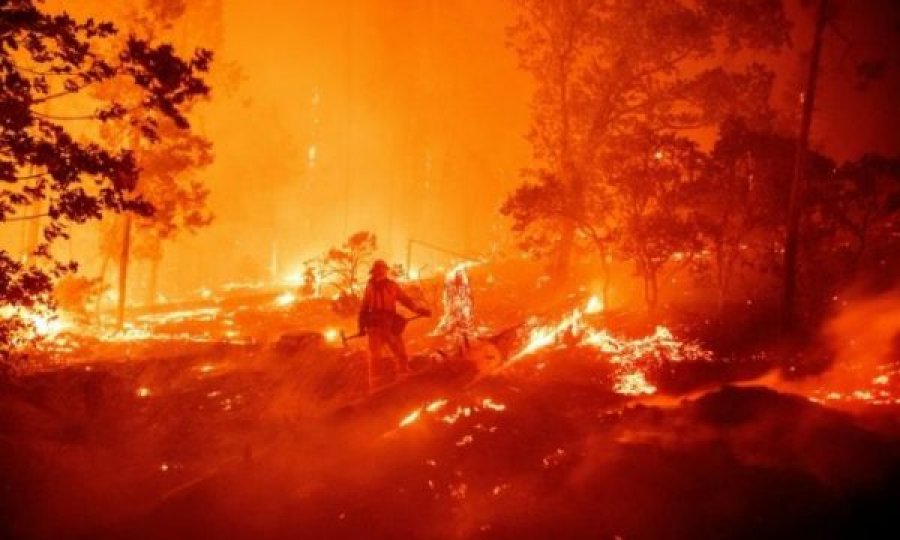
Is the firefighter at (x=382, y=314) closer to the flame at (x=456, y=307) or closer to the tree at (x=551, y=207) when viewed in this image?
the flame at (x=456, y=307)

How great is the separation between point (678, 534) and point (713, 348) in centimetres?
1025

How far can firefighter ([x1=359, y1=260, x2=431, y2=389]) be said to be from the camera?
11.0 metres

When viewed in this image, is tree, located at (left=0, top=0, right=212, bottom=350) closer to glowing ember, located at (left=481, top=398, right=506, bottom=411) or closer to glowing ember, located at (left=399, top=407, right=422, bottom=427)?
glowing ember, located at (left=399, top=407, right=422, bottom=427)

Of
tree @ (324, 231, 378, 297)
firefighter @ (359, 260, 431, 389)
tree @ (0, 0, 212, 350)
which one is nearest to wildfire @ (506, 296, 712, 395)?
firefighter @ (359, 260, 431, 389)

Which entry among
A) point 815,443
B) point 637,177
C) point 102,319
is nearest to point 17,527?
point 815,443

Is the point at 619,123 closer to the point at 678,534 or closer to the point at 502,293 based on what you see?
the point at 502,293

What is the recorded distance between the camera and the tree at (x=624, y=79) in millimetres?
20219

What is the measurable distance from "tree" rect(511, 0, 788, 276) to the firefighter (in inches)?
374

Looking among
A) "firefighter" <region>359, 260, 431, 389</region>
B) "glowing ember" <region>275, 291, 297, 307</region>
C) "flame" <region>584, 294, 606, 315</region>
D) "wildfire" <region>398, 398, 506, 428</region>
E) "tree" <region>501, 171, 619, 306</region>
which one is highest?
"tree" <region>501, 171, 619, 306</region>

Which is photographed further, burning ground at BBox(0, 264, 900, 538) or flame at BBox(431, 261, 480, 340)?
flame at BBox(431, 261, 480, 340)

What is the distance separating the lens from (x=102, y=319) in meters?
25.8

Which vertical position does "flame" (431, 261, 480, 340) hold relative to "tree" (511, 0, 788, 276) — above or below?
below

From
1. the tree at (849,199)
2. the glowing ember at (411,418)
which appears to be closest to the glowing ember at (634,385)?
the glowing ember at (411,418)

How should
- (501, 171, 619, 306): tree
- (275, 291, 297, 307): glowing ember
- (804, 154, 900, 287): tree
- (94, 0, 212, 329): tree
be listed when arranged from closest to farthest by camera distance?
(804, 154, 900, 287): tree → (501, 171, 619, 306): tree → (94, 0, 212, 329): tree → (275, 291, 297, 307): glowing ember
